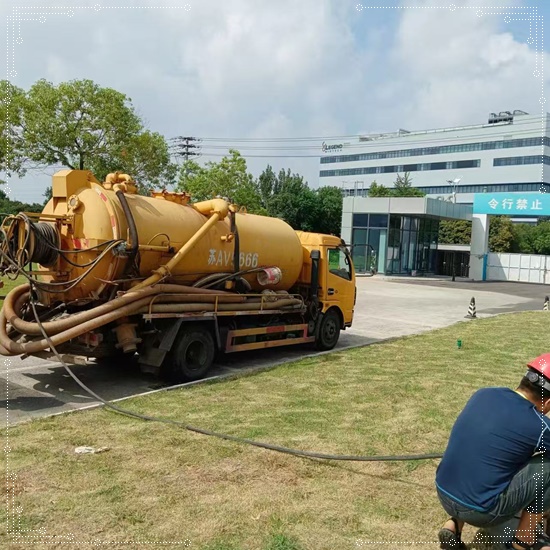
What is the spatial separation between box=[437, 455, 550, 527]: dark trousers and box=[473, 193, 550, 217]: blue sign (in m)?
41.5

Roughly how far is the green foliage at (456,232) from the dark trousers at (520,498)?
2182 inches

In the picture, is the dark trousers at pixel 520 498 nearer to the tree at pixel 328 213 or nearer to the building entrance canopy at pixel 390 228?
the building entrance canopy at pixel 390 228

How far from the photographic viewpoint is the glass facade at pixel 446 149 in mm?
82500

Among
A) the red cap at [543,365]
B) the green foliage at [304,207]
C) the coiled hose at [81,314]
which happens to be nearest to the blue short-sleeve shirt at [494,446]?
the red cap at [543,365]

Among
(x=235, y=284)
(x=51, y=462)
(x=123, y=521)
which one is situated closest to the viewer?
(x=123, y=521)

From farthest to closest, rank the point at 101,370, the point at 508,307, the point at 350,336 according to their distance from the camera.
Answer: the point at 508,307 < the point at 350,336 < the point at 101,370

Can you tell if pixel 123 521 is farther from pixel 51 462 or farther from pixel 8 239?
pixel 8 239

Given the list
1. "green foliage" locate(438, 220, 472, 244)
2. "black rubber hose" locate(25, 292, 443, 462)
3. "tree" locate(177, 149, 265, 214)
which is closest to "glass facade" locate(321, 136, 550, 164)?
"green foliage" locate(438, 220, 472, 244)

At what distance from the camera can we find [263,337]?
10898 mm

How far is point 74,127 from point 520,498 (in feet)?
85.0

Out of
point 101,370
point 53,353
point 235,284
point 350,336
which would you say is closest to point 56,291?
point 53,353

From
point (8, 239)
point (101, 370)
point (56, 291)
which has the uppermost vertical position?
point (8, 239)

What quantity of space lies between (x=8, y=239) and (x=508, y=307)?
21.3 m

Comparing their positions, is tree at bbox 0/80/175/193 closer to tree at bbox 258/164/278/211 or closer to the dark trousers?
the dark trousers
